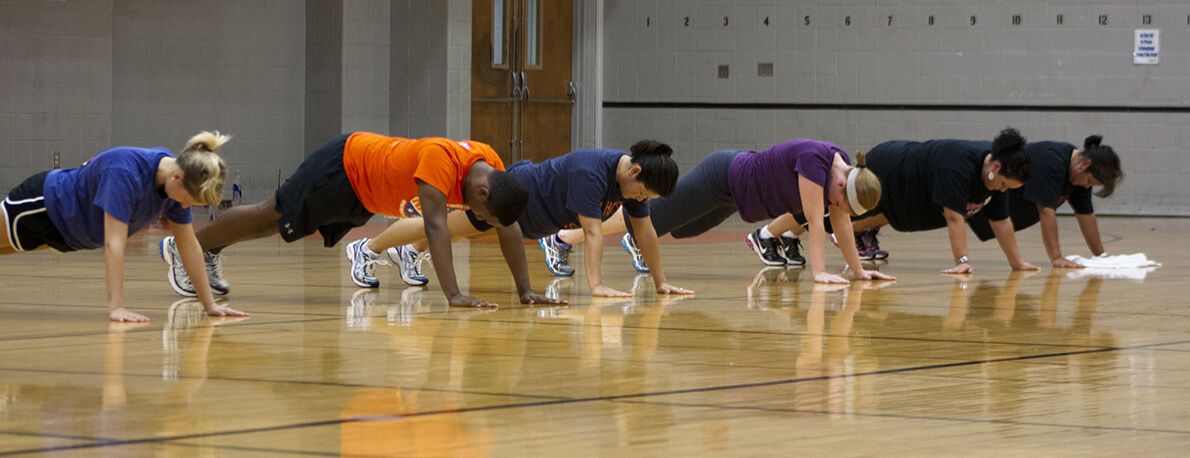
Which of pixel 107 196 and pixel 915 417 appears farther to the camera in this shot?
pixel 107 196

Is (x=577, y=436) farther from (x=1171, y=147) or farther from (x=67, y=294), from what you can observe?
(x=1171, y=147)

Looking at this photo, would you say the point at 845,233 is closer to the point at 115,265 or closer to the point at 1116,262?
the point at 1116,262

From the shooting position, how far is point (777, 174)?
5137 millimetres

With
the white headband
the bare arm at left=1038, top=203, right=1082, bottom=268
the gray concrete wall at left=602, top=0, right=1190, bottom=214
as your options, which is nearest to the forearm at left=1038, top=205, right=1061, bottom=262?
the bare arm at left=1038, top=203, right=1082, bottom=268

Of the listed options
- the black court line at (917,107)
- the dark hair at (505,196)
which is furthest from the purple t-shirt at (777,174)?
the black court line at (917,107)

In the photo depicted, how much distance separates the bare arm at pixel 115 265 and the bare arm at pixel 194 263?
0.65ft

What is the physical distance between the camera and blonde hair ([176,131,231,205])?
3383 mm

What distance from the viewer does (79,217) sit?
3.64m

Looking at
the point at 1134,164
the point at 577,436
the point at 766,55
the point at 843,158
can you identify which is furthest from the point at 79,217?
the point at 1134,164

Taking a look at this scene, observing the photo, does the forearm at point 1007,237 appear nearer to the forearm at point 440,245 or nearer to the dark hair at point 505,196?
the dark hair at point 505,196

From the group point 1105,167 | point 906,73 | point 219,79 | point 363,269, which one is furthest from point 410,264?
point 906,73

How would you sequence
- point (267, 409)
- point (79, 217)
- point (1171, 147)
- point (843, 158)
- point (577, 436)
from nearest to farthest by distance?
point (577, 436) → point (267, 409) → point (79, 217) → point (843, 158) → point (1171, 147)

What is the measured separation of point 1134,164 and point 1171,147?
0.38 meters

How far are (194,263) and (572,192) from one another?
4.40 ft
